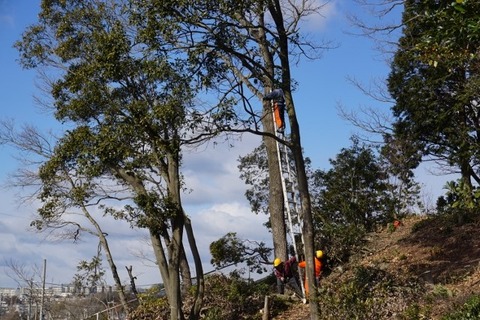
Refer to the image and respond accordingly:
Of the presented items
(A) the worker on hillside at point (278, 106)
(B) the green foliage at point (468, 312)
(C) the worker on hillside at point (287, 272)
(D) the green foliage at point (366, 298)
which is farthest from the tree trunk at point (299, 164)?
(C) the worker on hillside at point (287, 272)

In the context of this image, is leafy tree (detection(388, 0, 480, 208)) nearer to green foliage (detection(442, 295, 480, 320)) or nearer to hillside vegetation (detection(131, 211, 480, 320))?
hillside vegetation (detection(131, 211, 480, 320))

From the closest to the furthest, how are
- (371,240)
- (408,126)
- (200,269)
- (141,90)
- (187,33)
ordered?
1. (187,33)
2. (141,90)
3. (200,269)
4. (371,240)
5. (408,126)

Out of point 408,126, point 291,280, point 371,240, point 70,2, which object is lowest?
point 291,280

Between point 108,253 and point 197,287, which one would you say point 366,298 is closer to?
point 197,287

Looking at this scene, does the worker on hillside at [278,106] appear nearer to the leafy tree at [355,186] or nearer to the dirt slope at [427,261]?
the dirt slope at [427,261]

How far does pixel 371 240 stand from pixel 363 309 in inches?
333

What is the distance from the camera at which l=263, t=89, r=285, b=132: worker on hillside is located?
1378 centimetres

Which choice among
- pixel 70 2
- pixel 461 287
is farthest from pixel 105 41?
pixel 461 287

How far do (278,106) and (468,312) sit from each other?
6067mm

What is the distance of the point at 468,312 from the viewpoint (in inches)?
406

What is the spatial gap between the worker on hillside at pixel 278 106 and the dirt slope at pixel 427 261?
153 inches

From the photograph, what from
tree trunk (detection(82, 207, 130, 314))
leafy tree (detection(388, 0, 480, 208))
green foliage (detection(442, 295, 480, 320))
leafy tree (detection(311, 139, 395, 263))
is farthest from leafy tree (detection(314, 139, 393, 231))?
green foliage (detection(442, 295, 480, 320))

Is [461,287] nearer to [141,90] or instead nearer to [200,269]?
[200,269]

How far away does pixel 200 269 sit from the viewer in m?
16.2
